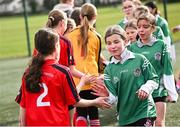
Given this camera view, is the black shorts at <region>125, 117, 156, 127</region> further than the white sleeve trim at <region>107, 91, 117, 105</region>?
Yes

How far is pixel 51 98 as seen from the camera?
4223 millimetres

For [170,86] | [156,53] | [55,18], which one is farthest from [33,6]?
[170,86]

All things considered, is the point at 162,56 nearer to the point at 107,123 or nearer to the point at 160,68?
the point at 160,68

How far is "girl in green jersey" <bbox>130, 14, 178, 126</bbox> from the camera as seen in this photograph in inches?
217

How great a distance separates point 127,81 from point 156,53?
971 mm

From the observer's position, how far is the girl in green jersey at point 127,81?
15.5 feet

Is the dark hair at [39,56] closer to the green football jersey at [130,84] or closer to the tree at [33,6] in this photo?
the green football jersey at [130,84]

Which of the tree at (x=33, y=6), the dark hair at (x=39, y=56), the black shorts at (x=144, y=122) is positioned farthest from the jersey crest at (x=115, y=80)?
the tree at (x=33, y=6)

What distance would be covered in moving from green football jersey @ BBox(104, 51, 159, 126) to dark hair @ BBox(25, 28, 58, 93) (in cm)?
73

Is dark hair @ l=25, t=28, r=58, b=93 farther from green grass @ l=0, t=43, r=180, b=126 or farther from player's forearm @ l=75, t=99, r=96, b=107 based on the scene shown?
green grass @ l=0, t=43, r=180, b=126

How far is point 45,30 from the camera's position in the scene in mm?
4367

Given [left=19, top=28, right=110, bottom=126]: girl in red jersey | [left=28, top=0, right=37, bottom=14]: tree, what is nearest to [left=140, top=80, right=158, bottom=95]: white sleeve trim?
[left=19, top=28, right=110, bottom=126]: girl in red jersey

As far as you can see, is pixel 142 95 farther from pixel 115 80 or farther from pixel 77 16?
pixel 77 16

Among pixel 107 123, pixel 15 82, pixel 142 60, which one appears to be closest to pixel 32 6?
pixel 15 82
